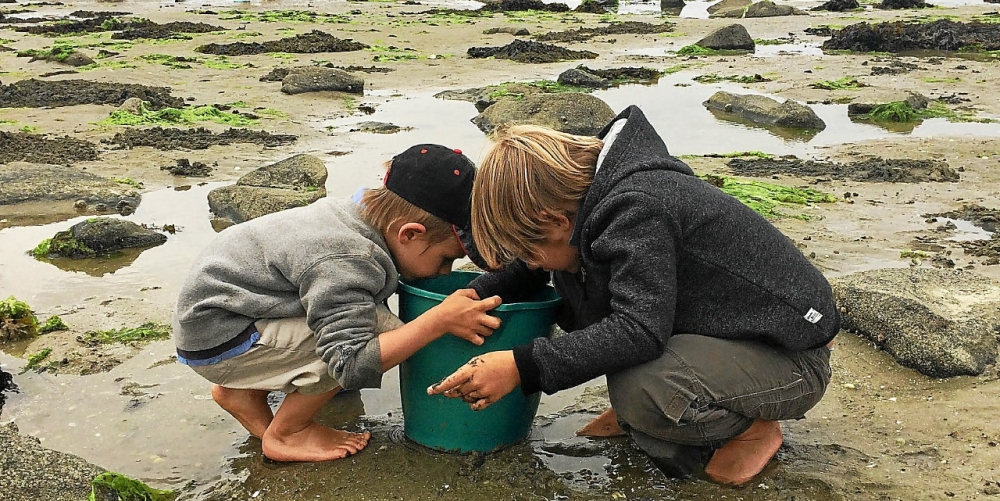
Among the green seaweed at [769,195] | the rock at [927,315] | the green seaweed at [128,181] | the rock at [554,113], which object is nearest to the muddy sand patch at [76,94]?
the green seaweed at [128,181]

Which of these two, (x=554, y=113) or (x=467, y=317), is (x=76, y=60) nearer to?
(x=554, y=113)

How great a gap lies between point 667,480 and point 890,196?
4117 mm

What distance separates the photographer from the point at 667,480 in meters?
2.86

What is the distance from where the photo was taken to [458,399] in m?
2.93

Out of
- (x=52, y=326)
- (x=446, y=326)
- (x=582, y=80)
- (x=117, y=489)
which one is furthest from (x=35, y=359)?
(x=582, y=80)

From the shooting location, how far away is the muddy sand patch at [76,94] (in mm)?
9539

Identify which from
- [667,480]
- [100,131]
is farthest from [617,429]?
[100,131]

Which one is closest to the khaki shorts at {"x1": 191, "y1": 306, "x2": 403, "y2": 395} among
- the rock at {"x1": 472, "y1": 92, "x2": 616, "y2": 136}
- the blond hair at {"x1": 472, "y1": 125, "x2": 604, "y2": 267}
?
the blond hair at {"x1": 472, "y1": 125, "x2": 604, "y2": 267}

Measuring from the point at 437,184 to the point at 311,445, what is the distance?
0.98m

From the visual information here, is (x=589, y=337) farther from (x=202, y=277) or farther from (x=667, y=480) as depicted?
(x=202, y=277)

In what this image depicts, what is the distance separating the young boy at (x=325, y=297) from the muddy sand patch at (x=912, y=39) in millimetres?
14433

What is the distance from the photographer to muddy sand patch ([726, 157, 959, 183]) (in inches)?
261

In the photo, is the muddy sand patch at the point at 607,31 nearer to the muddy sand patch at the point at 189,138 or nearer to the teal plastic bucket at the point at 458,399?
the muddy sand patch at the point at 189,138

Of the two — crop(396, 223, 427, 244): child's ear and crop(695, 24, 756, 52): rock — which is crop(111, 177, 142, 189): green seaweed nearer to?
crop(396, 223, 427, 244): child's ear
